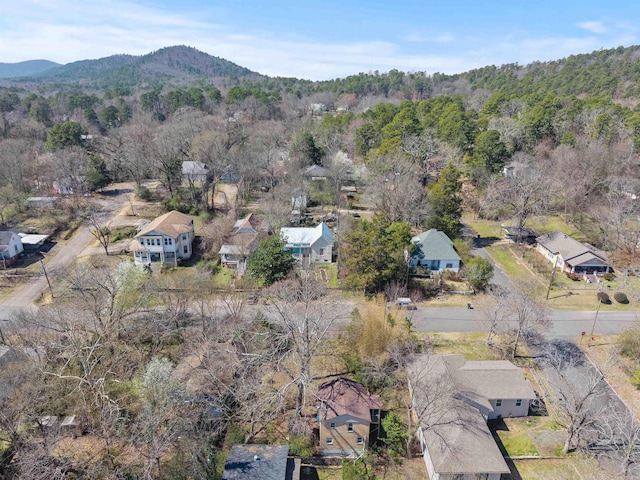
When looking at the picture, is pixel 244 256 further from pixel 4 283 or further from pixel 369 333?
pixel 4 283

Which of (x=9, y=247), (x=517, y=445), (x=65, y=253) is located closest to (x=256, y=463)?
(x=517, y=445)

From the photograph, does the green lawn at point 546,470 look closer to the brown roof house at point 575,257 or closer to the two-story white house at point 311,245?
the brown roof house at point 575,257

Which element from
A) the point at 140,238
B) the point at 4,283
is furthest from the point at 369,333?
the point at 4,283

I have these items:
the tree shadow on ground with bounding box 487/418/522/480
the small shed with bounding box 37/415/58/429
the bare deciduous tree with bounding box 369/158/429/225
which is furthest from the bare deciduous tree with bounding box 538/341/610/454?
the small shed with bounding box 37/415/58/429

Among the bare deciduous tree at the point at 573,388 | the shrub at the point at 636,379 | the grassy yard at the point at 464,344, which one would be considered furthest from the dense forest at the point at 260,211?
the shrub at the point at 636,379

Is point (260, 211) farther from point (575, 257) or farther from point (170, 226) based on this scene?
point (575, 257)

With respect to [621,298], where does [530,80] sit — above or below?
above
